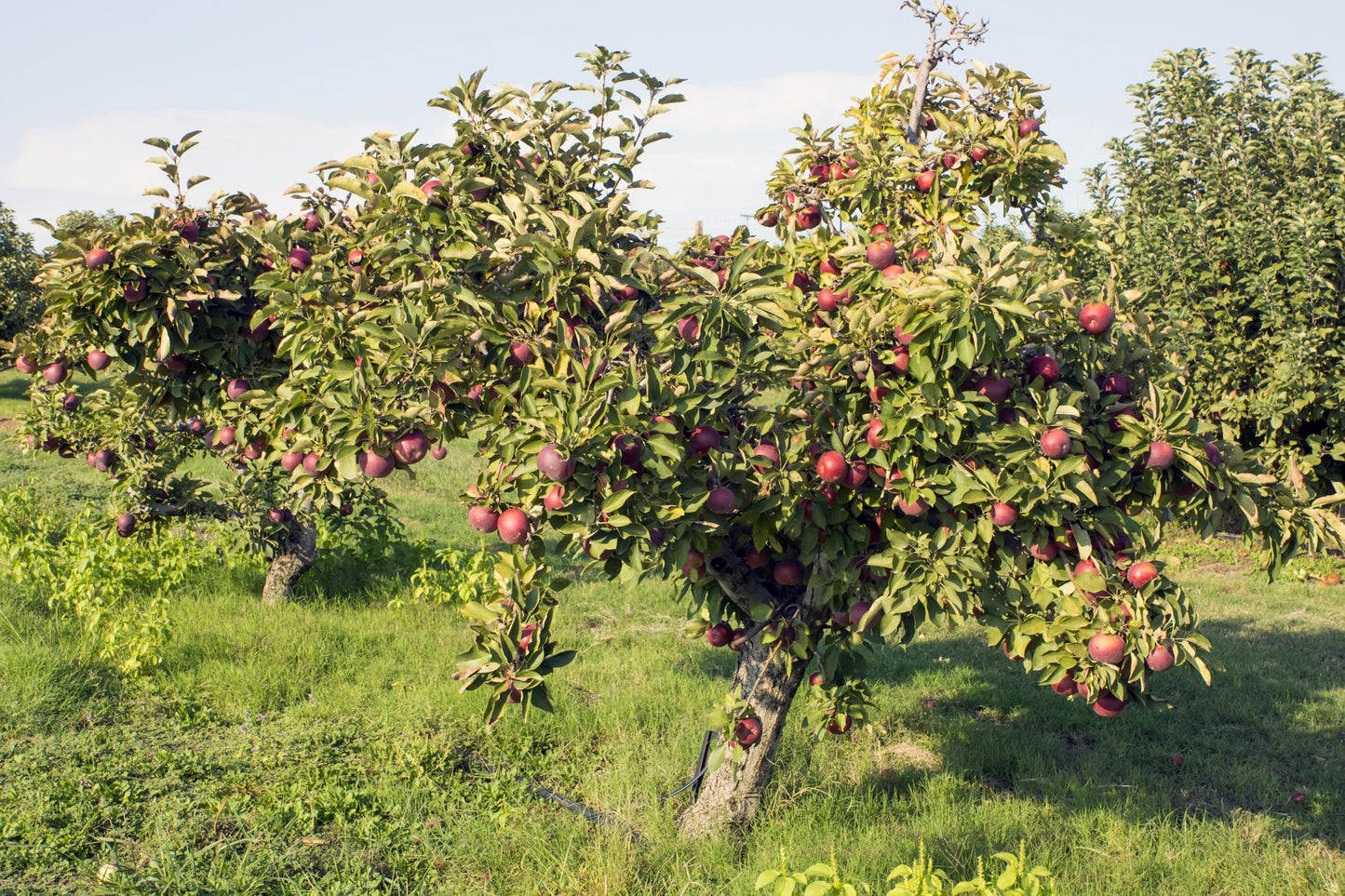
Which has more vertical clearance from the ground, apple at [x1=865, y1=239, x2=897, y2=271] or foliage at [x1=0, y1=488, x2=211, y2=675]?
apple at [x1=865, y1=239, x2=897, y2=271]

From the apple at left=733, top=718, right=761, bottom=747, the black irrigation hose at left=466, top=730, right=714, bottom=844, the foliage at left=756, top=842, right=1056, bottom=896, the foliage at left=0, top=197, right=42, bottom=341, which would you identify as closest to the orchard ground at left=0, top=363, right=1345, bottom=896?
the black irrigation hose at left=466, top=730, right=714, bottom=844

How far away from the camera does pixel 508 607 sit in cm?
257

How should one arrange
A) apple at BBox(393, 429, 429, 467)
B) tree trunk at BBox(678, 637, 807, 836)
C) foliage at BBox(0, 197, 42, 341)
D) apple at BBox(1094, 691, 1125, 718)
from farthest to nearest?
foliage at BBox(0, 197, 42, 341) < tree trunk at BBox(678, 637, 807, 836) < apple at BBox(1094, 691, 1125, 718) < apple at BBox(393, 429, 429, 467)

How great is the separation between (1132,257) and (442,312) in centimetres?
848

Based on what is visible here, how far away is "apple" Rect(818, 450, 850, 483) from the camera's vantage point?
2.87 metres

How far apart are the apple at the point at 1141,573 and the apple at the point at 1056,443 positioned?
0.43 metres

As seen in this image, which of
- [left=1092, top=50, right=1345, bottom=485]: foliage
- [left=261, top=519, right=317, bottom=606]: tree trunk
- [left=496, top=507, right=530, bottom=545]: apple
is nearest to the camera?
[left=496, top=507, right=530, bottom=545]: apple

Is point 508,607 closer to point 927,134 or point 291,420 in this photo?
point 291,420

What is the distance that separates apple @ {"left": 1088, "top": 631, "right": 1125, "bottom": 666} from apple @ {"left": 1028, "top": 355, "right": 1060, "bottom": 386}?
76cm

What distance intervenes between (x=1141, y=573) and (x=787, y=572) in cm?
119

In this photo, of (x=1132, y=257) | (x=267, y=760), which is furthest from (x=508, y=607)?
(x=1132, y=257)

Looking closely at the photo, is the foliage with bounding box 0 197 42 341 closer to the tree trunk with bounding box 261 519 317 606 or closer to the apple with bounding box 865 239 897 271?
the tree trunk with bounding box 261 519 317 606

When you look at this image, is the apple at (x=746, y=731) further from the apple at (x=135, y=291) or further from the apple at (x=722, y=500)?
the apple at (x=135, y=291)

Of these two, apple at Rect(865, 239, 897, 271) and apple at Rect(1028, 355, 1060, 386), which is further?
apple at Rect(865, 239, 897, 271)
